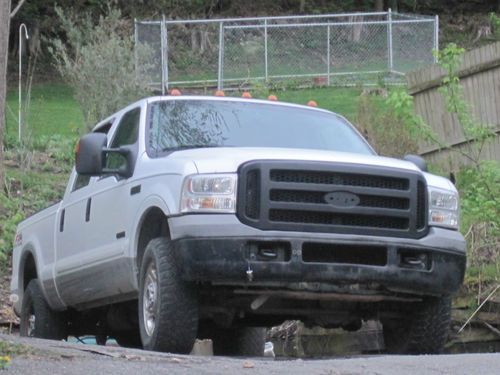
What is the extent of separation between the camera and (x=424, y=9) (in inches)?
1786

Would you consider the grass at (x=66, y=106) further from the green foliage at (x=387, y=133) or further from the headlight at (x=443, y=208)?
the headlight at (x=443, y=208)

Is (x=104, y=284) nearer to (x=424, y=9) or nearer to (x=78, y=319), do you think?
(x=78, y=319)

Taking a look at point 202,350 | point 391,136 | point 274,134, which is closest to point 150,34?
point 391,136

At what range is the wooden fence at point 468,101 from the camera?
16.6 m

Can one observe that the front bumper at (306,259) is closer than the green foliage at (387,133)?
Yes

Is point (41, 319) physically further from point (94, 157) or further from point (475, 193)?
point (475, 193)

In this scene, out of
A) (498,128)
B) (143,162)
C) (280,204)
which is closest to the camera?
(280,204)

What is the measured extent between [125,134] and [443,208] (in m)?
2.61

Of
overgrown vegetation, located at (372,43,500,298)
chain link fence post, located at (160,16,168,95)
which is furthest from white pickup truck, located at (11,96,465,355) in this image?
chain link fence post, located at (160,16,168,95)

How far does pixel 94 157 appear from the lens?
30.8 ft

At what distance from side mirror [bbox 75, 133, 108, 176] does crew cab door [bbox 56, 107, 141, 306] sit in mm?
243

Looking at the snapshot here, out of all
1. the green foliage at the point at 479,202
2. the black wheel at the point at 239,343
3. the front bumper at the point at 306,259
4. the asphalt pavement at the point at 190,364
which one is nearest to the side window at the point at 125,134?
the front bumper at the point at 306,259

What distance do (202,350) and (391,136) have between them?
17.1ft

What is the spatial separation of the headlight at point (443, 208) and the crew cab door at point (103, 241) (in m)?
2.05
